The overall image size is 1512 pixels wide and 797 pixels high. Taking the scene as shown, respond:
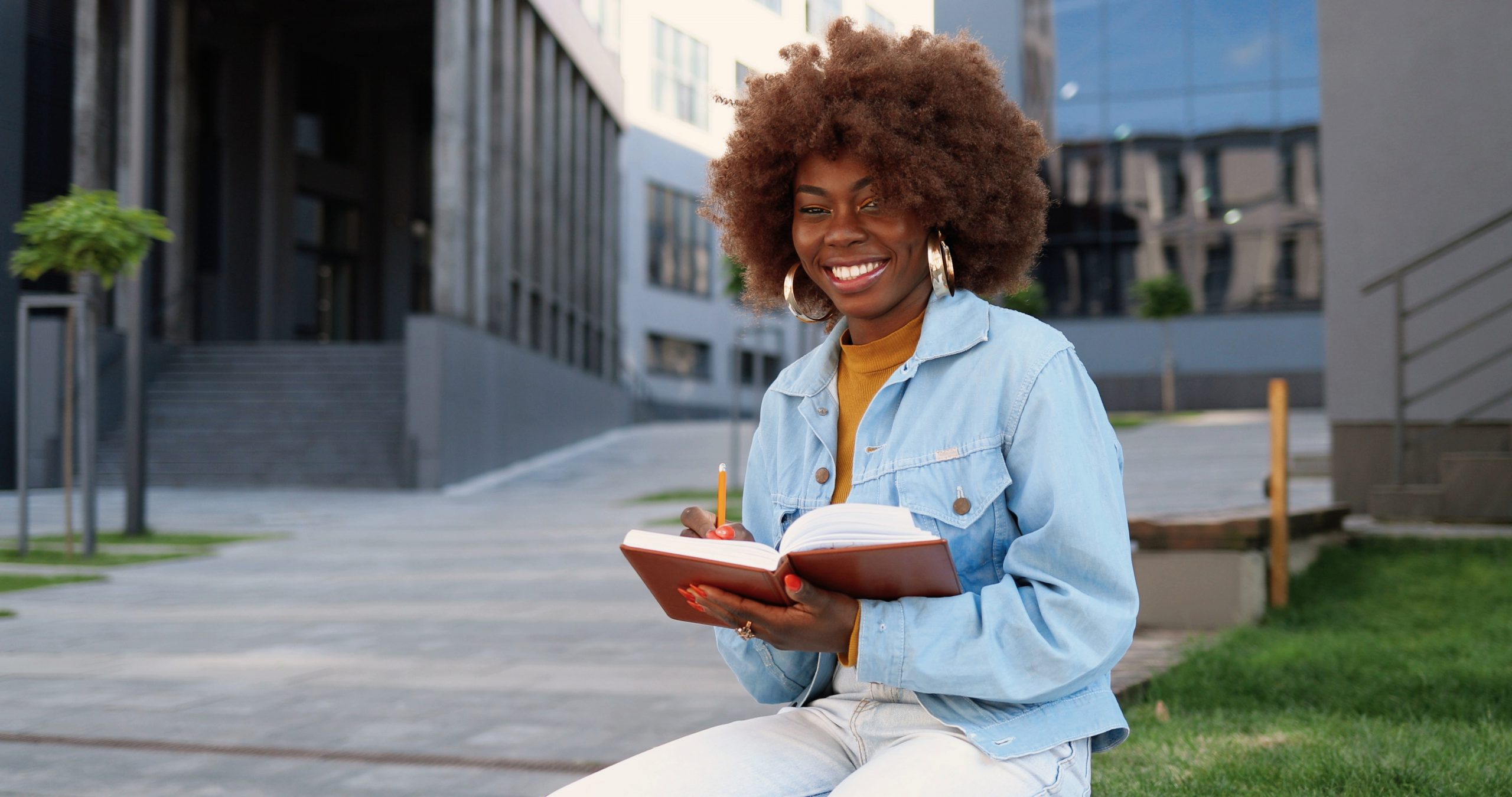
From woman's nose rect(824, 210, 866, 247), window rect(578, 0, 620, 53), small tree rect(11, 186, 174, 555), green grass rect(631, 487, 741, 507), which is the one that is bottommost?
green grass rect(631, 487, 741, 507)

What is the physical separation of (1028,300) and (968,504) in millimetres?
2751

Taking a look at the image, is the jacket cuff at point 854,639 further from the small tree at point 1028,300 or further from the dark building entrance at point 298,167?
the dark building entrance at point 298,167

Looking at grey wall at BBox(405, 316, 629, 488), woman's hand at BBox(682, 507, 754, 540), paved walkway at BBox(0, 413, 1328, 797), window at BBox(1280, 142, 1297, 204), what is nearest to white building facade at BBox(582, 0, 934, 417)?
grey wall at BBox(405, 316, 629, 488)

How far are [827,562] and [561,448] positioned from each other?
2610 centimetres

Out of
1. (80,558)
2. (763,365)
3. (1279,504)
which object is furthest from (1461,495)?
(763,365)

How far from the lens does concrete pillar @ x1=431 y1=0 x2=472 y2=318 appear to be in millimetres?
20141

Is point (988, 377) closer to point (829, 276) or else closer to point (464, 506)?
point (829, 276)

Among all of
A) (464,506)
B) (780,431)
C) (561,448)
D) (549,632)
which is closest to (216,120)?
(561,448)

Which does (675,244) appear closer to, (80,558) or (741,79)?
(80,558)

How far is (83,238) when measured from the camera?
34.0ft

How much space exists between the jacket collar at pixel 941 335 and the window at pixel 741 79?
55cm

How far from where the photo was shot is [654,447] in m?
27.2

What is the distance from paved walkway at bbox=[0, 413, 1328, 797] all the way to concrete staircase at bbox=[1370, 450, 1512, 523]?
9.23 feet

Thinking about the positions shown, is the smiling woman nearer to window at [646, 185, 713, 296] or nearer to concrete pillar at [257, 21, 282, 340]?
concrete pillar at [257, 21, 282, 340]
